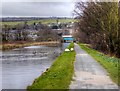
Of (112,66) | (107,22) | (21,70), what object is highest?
(107,22)

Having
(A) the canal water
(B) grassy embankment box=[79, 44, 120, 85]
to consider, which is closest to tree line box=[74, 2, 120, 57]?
(A) the canal water

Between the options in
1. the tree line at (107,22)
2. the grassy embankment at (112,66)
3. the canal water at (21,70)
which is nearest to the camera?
the grassy embankment at (112,66)

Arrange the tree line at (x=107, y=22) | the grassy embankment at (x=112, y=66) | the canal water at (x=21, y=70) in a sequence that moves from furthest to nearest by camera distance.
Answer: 1. the tree line at (x=107, y=22)
2. the canal water at (x=21, y=70)
3. the grassy embankment at (x=112, y=66)

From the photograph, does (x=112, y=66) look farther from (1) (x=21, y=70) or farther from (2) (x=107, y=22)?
(2) (x=107, y=22)

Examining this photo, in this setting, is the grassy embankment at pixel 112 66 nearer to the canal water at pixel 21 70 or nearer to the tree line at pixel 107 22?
the canal water at pixel 21 70

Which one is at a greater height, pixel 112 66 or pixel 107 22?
pixel 107 22

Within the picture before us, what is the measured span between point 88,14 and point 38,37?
13709cm

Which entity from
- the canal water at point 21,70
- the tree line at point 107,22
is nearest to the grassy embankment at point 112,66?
the canal water at point 21,70

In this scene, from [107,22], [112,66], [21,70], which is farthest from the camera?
[107,22]

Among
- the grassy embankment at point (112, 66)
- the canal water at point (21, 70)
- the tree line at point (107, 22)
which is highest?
the tree line at point (107, 22)

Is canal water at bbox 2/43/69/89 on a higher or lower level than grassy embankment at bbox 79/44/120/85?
lower

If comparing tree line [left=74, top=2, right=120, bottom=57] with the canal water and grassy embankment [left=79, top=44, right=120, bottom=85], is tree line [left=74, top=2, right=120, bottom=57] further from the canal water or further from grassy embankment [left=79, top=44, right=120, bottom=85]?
grassy embankment [left=79, top=44, right=120, bottom=85]

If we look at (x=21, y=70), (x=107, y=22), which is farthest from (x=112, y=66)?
(x=107, y=22)

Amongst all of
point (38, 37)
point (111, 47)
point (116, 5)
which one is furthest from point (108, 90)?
point (38, 37)
